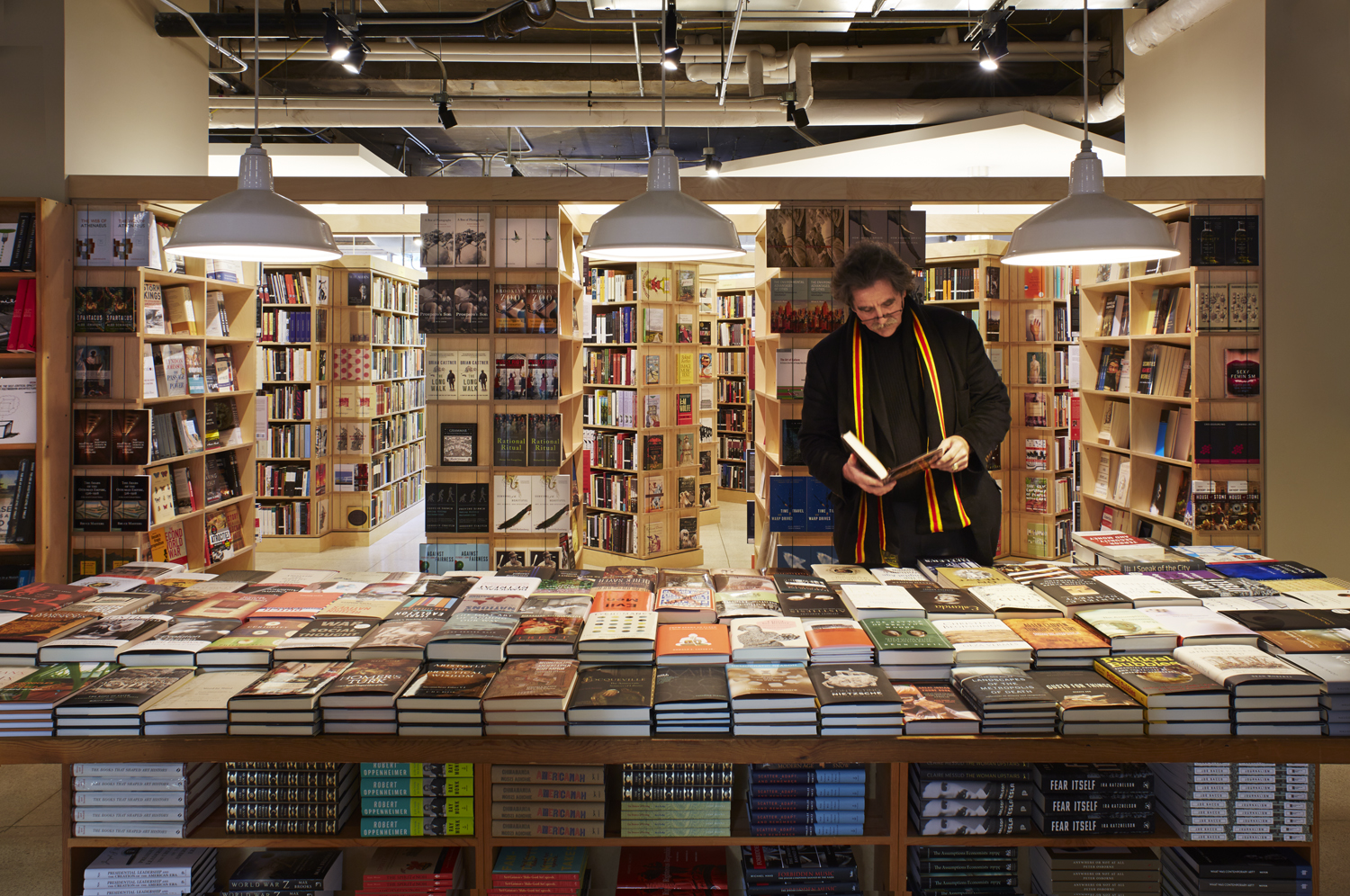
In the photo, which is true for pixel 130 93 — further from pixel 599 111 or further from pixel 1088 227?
pixel 1088 227

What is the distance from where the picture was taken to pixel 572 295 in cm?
586

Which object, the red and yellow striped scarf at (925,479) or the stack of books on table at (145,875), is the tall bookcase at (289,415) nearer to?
the red and yellow striped scarf at (925,479)

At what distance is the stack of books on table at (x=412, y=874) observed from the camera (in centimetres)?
186

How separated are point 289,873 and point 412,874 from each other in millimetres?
290

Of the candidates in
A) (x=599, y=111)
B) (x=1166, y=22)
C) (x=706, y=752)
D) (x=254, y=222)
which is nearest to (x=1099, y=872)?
(x=706, y=752)

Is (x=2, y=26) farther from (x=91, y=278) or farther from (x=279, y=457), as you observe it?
(x=279, y=457)

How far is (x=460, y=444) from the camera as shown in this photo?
15.5 ft

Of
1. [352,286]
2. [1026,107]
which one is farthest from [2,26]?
[1026,107]

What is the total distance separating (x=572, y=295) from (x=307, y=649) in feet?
13.6

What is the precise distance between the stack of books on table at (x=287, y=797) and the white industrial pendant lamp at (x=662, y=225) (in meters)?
1.41

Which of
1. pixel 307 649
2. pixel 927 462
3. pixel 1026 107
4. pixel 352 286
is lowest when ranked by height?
pixel 307 649

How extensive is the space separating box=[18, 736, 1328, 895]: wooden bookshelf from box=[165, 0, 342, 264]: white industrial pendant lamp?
128 cm

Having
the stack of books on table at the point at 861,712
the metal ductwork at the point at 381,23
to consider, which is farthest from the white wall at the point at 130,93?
the stack of books on table at the point at 861,712

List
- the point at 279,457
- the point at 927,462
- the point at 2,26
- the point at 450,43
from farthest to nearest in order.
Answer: the point at 279,457
the point at 450,43
the point at 2,26
the point at 927,462
